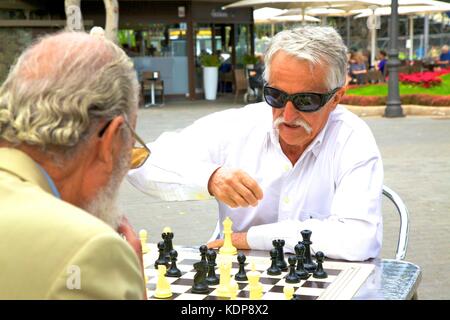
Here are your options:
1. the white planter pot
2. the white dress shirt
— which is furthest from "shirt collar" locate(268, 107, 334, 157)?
the white planter pot

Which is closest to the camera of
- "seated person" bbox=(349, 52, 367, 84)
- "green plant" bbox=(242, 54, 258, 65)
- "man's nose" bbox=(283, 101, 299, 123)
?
"man's nose" bbox=(283, 101, 299, 123)

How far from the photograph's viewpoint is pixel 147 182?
3.08 meters

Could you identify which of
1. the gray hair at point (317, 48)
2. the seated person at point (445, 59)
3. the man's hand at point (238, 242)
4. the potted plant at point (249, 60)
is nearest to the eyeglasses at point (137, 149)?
the man's hand at point (238, 242)

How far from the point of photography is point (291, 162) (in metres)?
2.97

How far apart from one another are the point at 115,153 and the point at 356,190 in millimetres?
1404

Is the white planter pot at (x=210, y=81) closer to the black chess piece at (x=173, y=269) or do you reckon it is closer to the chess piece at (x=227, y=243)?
the chess piece at (x=227, y=243)

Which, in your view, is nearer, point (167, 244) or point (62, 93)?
point (62, 93)

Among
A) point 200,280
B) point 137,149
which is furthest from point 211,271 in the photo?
point 137,149

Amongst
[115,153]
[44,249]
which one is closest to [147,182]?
[115,153]

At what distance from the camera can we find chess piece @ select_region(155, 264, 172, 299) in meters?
2.18

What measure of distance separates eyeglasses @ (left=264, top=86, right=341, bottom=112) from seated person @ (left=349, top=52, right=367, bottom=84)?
60.2 feet

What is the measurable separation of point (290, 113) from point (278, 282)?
2.46ft

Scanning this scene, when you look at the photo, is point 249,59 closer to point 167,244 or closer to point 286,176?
point 286,176

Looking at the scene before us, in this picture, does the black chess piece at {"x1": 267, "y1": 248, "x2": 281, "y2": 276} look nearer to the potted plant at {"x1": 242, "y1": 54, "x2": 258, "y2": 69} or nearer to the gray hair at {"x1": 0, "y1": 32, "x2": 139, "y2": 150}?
the gray hair at {"x1": 0, "y1": 32, "x2": 139, "y2": 150}
